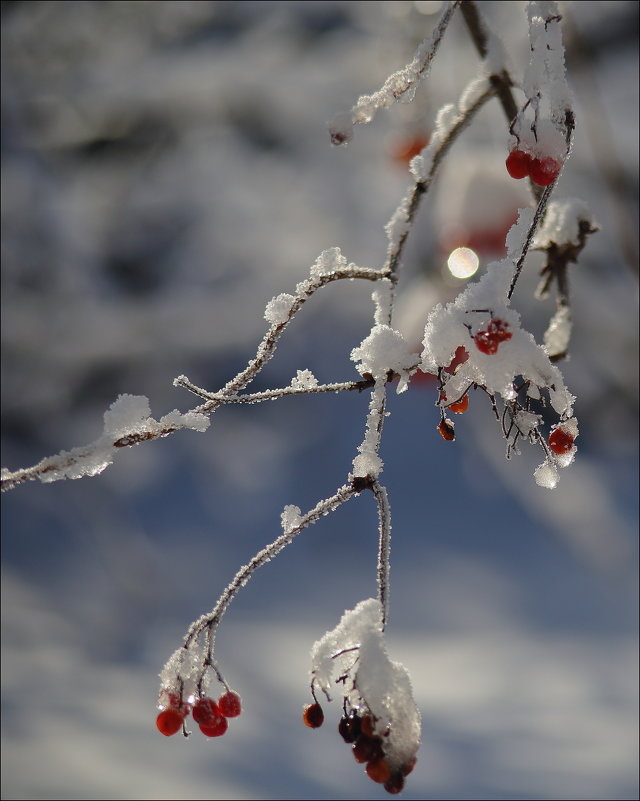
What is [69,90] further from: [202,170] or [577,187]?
[577,187]

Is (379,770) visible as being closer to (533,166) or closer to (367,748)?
(367,748)

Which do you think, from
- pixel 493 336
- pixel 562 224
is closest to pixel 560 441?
pixel 493 336

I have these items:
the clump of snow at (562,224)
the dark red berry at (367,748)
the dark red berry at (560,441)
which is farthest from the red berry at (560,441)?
the clump of snow at (562,224)

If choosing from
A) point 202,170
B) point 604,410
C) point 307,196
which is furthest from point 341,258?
point 604,410

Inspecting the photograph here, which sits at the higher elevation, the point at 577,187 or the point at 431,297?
the point at 577,187

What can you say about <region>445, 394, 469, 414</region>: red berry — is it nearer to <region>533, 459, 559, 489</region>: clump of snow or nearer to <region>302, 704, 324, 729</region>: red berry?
<region>533, 459, 559, 489</region>: clump of snow

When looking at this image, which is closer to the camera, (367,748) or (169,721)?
(367,748)
